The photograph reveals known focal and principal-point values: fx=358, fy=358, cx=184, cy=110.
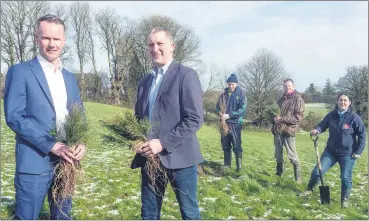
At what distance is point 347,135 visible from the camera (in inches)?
267

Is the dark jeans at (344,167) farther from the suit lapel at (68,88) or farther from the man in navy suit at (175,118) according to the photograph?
the suit lapel at (68,88)

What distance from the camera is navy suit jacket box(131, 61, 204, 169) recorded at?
3.21 metres

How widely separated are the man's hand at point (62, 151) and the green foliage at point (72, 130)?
0.07 m

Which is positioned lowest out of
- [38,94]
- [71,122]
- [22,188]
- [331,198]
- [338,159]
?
[331,198]

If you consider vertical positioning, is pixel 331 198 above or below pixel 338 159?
below

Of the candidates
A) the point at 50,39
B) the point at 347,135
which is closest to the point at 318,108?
the point at 347,135

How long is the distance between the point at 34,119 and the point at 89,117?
574mm

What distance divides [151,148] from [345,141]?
487 centimetres

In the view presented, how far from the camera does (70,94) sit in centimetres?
338

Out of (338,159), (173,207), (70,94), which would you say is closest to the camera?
(70,94)

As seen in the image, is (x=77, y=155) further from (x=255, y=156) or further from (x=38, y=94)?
(x=255, y=156)

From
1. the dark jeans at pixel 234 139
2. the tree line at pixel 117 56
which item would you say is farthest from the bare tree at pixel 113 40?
the dark jeans at pixel 234 139

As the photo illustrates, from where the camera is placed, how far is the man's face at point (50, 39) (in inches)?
120

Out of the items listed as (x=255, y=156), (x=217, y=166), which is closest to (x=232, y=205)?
(x=217, y=166)
